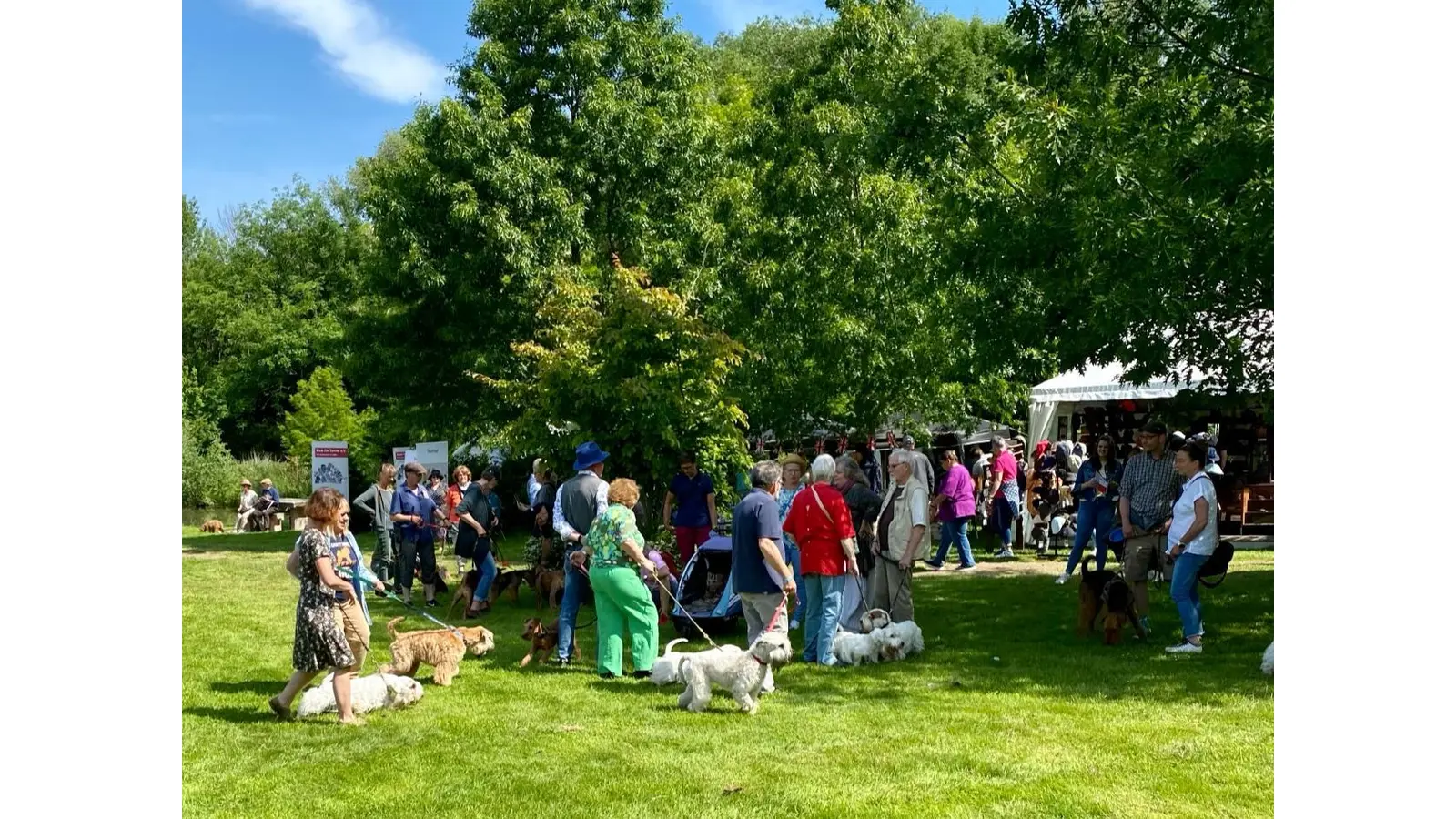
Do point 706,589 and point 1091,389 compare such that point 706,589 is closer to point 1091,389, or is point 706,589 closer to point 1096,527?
point 1096,527

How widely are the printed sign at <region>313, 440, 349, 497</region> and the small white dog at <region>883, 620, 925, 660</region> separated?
447 inches

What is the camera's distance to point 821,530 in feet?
30.7

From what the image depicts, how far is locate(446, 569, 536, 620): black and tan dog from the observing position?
40.2 feet

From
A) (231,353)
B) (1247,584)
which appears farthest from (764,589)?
(231,353)

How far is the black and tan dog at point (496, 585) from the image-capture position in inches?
482

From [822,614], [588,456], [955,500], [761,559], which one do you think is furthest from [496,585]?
[955,500]

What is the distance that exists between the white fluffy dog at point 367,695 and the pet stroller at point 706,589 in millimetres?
3127

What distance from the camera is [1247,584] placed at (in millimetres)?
13203

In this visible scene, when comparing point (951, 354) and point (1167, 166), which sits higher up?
point (1167, 166)

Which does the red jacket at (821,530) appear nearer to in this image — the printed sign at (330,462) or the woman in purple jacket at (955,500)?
the woman in purple jacket at (955,500)

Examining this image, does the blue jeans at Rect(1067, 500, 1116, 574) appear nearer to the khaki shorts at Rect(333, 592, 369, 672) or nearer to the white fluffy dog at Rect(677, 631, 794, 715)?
the white fluffy dog at Rect(677, 631, 794, 715)
